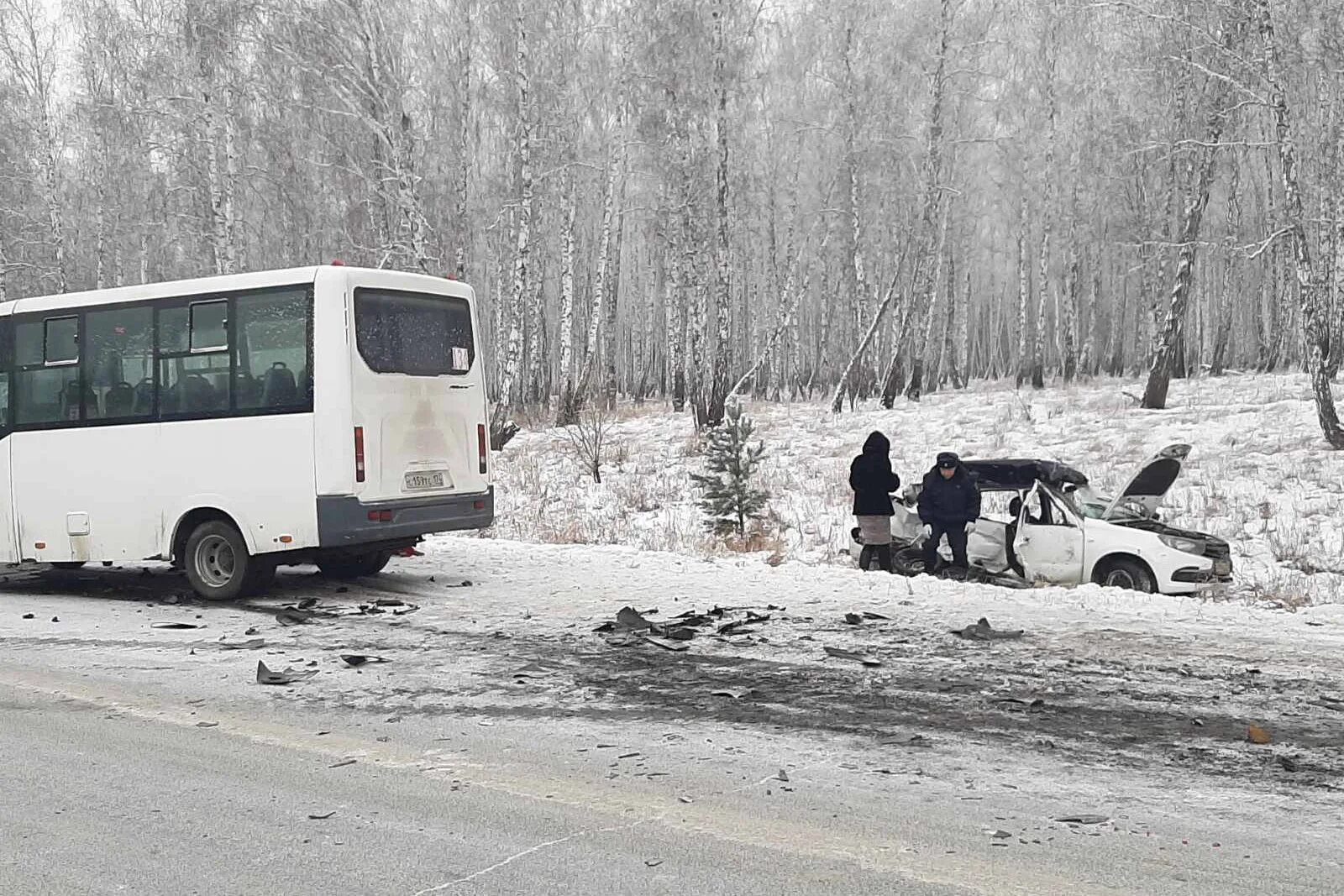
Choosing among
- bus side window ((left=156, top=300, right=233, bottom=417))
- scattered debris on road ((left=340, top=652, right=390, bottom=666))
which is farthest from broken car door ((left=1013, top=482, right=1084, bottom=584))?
bus side window ((left=156, top=300, right=233, bottom=417))

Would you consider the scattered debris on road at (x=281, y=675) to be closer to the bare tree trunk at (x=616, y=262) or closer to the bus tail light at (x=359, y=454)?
the bus tail light at (x=359, y=454)

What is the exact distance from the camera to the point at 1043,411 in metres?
25.6

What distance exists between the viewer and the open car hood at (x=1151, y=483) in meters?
11.3

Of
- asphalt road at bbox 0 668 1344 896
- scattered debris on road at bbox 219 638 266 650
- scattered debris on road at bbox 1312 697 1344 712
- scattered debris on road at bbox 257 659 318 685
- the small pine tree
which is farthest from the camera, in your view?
the small pine tree

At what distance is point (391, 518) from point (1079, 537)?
6.57 metres

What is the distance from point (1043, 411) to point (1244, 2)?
997cm

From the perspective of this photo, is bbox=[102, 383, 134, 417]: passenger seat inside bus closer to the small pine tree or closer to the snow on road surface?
the snow on road surface

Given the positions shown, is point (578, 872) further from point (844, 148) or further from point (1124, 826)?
point (844, 148)

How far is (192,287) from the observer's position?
1042cm

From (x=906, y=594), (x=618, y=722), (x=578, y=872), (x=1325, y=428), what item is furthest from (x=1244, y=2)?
(x=578, y=872)

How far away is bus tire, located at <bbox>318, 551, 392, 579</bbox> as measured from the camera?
39.0 feet

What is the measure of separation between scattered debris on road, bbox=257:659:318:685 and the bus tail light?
8.72 ft

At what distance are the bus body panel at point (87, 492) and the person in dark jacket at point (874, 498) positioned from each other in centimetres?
686

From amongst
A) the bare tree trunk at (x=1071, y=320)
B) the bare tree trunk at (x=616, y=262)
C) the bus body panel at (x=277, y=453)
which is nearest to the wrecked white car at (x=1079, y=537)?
the bus body panel at (x=277, y=453)
